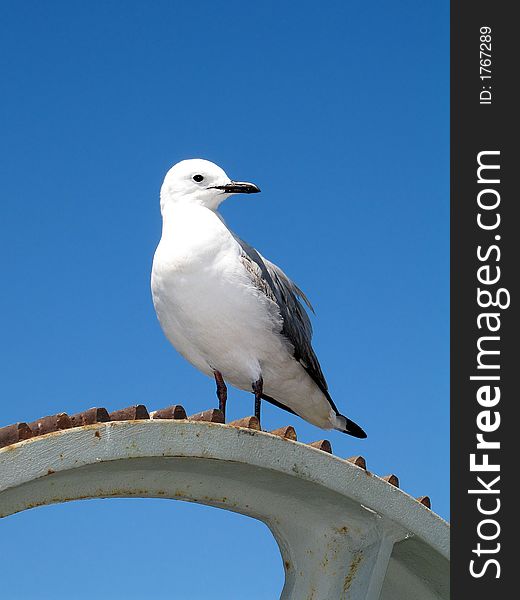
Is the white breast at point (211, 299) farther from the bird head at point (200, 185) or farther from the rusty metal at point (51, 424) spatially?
the rusty metal at point (51, 424)

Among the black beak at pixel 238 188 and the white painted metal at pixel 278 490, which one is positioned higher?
the black beak at pixel 238 188

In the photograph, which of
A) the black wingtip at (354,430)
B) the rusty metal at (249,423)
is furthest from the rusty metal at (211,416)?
the black wingtip at (354,430)

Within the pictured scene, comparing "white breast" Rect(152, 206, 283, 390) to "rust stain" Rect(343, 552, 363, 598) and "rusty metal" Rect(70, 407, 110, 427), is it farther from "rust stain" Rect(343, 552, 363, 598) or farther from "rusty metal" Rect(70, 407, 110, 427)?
"rusty metal" Rect(70, 407, 110, 427)

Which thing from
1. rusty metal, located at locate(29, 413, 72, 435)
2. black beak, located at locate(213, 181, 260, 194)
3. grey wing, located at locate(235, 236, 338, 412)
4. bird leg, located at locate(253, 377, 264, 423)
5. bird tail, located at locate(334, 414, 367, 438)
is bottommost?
rusty metal, located at locate(29, 413, 72, 435)

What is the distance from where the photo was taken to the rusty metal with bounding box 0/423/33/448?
425cm

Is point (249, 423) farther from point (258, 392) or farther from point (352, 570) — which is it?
point (258, 392)

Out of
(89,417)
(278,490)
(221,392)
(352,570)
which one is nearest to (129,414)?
(89,417)

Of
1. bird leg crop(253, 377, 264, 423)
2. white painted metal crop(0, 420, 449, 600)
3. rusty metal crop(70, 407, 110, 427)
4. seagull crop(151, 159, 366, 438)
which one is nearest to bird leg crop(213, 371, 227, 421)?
seagull crop(151, 159, 366, 438)

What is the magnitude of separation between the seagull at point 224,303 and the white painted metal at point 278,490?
123 cm

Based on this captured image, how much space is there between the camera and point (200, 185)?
23.1 ft

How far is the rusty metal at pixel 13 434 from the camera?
4254mm

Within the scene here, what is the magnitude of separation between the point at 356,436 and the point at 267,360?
1.24 metres

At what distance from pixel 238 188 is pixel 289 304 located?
2.64ft

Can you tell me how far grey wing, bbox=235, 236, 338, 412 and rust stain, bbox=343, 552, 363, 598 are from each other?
1.57 metres
